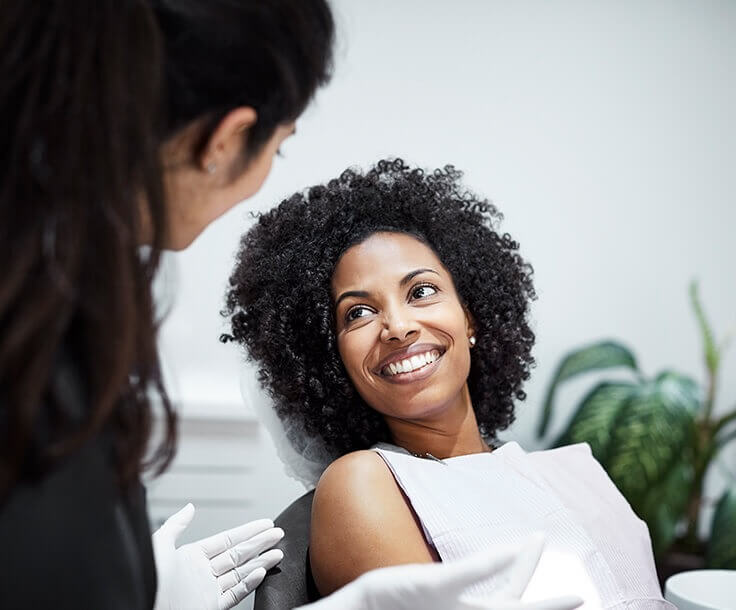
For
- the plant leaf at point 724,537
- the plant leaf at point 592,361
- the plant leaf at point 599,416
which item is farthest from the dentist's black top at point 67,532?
the plant leaf at point 724,537

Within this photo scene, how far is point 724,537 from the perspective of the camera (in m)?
2.53

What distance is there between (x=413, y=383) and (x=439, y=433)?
166 mm

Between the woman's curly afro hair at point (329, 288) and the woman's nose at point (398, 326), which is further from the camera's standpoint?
the woman's curly afro hair at point (329, 288)

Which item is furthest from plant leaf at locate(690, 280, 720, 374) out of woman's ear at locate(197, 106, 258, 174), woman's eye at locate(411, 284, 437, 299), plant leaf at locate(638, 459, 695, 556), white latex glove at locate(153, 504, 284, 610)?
woman's ear at locate(197, 106, 258, 174)

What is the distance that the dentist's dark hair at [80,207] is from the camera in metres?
0.79

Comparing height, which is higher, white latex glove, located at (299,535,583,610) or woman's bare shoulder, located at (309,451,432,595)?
woman's bare shoulder, located at (309,451,432,595)

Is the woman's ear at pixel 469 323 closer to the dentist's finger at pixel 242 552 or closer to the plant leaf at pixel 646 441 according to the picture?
the dentist's finger at pixel 242 552

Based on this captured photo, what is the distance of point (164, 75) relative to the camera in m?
0.90

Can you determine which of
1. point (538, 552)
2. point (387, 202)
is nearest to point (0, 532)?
point (538, 552)

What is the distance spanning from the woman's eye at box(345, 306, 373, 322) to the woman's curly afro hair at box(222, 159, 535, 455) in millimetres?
55

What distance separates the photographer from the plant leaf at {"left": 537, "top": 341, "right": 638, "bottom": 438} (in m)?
2.62

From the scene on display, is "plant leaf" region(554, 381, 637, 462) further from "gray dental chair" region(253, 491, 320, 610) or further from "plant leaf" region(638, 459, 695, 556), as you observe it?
"gray dental chair" region(253, 491, 320, 610)

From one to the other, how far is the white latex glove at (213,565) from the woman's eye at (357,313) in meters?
0.41

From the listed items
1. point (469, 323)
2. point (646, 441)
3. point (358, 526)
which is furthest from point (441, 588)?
point (646, 441)
